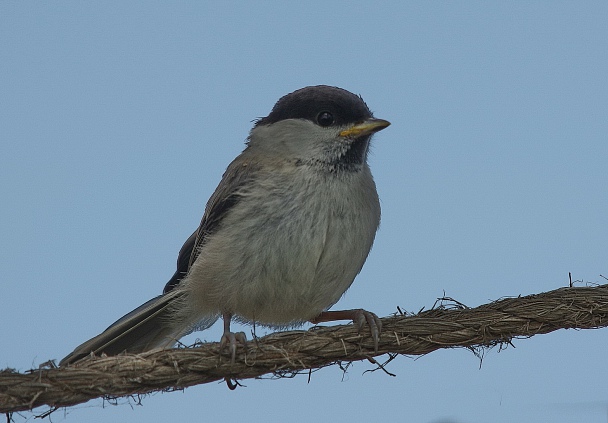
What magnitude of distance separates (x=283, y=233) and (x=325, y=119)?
70 cm

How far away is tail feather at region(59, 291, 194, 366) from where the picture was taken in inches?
169

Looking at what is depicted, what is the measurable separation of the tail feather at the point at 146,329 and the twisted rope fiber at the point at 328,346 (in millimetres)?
894

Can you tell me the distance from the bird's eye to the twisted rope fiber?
1174mm

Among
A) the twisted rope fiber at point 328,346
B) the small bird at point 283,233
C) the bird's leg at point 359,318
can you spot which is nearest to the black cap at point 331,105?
the small bird at point 283,233

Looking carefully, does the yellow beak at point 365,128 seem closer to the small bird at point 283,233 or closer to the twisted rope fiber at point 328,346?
the small bird at point 283,233

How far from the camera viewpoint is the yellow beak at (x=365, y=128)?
13.6ft

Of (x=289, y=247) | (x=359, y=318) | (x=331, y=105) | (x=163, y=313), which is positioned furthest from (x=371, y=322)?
(x=163, y=313)

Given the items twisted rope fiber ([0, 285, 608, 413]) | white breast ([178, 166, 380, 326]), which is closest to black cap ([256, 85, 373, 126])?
white breast ([178, 166, 380, 326])

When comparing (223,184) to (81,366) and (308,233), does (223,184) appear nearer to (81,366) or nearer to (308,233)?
(308,233)

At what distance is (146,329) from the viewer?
4457 mm

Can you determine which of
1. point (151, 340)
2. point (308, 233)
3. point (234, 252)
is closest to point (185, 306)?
point (151, 340)

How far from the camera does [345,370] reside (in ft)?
11.5

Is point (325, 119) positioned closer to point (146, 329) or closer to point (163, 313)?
point (163, 313)

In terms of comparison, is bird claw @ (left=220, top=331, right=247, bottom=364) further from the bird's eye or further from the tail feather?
the bird's eye
